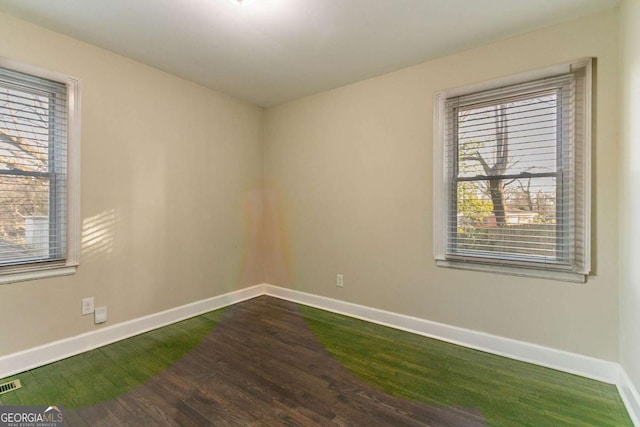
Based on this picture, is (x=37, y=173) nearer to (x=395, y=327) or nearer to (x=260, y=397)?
(x=260, y=397)

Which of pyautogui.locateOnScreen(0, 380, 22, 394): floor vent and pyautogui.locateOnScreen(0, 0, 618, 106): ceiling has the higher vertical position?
pyautogui.locateOnScreen(0, 0, 618, 106): ceiling

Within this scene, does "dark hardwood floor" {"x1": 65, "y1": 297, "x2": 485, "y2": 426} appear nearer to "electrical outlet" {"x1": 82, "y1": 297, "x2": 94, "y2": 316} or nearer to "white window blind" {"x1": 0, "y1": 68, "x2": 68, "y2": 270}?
"electrical outlet" {"x1": 82, "y1": 297, "x2": 94, "y2": 316}

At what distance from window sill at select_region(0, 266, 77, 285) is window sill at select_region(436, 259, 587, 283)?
309 centimetres

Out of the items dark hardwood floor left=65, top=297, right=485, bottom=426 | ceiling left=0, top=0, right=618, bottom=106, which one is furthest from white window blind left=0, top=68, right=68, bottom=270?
dark hardwood floor left=65, top=297, right=485, bottom=426

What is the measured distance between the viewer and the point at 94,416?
1.72 m

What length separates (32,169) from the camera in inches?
90.3

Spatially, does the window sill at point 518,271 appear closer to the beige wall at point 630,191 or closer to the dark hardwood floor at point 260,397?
the beige wall at point 630,191

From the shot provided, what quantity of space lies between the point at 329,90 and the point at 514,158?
203 centimetres

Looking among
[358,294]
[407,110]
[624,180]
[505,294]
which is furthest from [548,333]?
[407,110]

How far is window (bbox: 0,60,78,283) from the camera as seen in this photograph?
2182mm

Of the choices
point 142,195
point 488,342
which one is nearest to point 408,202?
point 488,342

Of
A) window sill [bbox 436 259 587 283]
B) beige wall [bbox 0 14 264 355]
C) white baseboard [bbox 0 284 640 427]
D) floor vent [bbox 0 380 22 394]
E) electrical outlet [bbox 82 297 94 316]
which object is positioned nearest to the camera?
floor vent [bbox 0 380 22 394]

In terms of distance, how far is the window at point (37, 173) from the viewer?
85.9 inches

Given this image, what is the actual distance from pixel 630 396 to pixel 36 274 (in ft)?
13.1
